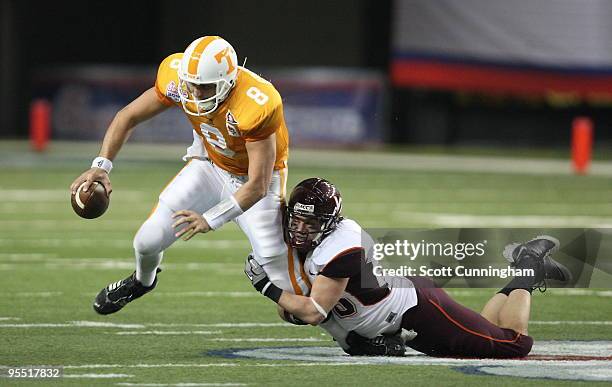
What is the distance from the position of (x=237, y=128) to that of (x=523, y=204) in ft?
29.5

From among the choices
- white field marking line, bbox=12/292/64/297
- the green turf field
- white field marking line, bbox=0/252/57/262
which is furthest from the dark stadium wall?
white field marking line, bbox=12/292/64/297

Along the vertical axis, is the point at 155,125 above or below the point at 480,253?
below

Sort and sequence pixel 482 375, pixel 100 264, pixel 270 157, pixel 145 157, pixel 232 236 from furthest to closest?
pixel 145 157
pixel 232 236
pixel 100 264
pixel 270 157
pixel 482 375

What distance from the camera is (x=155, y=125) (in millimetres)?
24875

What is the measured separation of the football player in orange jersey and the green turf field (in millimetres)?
517

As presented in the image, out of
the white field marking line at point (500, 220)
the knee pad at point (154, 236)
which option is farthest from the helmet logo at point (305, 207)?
the white field marking line at point (500, 220)

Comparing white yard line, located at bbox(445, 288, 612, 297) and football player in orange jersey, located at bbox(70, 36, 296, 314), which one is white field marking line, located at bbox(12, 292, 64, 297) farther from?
white yard line, located at bbox(445, 288, 612, 297)

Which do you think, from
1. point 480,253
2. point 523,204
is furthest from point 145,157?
point 480,253

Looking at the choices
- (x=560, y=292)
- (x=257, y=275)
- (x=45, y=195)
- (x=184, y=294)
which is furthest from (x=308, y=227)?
(x=45, y=195)

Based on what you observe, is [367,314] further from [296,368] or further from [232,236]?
[232,236]

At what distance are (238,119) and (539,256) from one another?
1614 millimetres

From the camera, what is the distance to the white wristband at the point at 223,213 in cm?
634

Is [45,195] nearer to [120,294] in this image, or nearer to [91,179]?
[120,294]

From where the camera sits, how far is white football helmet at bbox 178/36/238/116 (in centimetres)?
654
